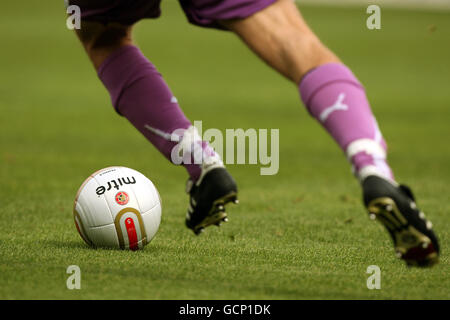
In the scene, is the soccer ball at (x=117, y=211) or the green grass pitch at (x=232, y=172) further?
the soccer ball at (x=117, y=211)

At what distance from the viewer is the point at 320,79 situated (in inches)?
126

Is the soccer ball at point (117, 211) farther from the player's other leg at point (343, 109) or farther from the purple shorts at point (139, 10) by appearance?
the player's other leg at point (343, 109)

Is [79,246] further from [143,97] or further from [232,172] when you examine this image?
[232,172]

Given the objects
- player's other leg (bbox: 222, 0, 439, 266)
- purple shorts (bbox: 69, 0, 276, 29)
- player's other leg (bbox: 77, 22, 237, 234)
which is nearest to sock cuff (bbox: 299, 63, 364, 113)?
player's other leg (bbox: 222, 0, 439, 266)

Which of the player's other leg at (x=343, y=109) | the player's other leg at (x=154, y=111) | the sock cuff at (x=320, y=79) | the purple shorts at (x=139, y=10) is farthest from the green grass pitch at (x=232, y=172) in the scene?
the purple shorts at (x=139, y=10)

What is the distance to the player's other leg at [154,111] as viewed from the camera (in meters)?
3.98

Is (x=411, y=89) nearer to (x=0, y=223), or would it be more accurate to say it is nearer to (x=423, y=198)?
(x=423, y=198)

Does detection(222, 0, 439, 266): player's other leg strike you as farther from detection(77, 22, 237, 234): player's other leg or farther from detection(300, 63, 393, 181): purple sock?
detection(77, 22, 237, 234): player's other leg

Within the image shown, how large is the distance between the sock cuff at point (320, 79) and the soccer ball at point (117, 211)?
1.77 m

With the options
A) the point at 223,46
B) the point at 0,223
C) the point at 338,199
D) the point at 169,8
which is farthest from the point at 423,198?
the point at 169,8

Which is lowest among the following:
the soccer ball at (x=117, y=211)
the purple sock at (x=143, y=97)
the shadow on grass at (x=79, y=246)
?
the shadow on grass at (x=79, y=246)

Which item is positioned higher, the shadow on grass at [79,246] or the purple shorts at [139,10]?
the purple shorts at [139,10]

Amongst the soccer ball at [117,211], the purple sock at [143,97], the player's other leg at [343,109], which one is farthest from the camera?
the soccer ball at [117,211]

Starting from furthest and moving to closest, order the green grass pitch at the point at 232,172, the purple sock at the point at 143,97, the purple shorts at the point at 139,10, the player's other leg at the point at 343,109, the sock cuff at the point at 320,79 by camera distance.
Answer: the purple sock at the point at 143,97, the green grass pitch at the point at 232,172, the purple shorts at the point at 139,10, the sock cuff at the point at 320,79, the player's other leg at the point at 343,109
